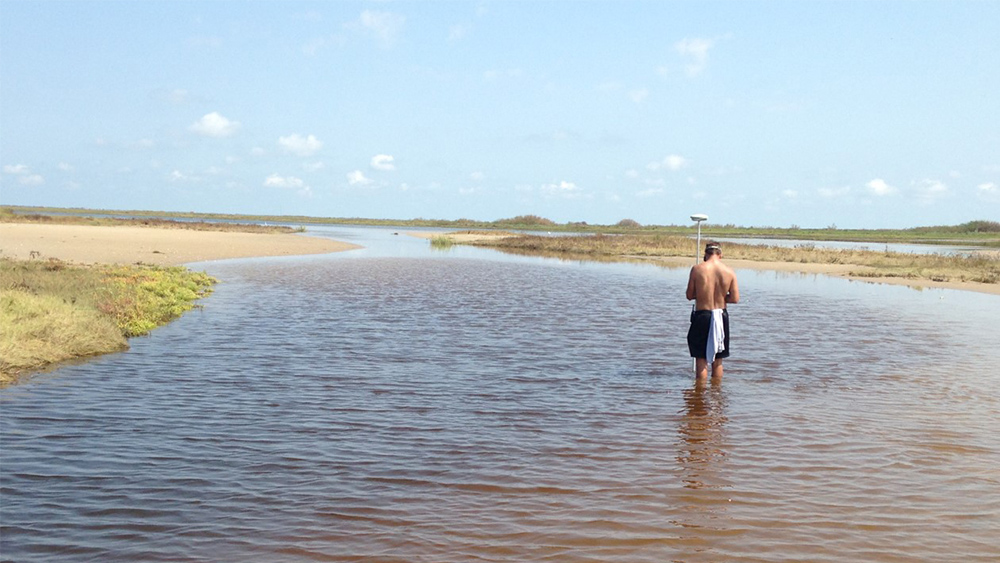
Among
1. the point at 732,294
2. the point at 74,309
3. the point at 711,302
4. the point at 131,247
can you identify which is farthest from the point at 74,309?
the point at 131,247

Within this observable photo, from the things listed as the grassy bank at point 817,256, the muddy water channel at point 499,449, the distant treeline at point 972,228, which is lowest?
the muddy water channel at point 499,449

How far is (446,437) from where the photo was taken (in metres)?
9.28

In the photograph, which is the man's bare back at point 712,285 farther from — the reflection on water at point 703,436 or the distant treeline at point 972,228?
the distant treeline at point 972,228

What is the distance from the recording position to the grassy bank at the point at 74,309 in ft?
41.1

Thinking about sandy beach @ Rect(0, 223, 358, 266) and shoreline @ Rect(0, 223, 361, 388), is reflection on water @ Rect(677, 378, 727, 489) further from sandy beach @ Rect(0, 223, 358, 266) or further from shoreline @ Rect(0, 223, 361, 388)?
sandy beach @ Rect(0, 223, 358, 266)

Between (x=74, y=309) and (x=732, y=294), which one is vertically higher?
(x=732, y=294)

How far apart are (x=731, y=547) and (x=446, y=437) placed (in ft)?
12.1

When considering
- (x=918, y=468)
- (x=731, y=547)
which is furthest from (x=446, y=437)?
(x=918, y=468)

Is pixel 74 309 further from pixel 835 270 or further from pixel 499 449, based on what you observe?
pixel 835 270

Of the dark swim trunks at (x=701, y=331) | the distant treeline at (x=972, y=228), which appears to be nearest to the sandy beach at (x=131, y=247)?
the dark swim trunks at (x=701, y=331)

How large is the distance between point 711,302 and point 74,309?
34.1 feet

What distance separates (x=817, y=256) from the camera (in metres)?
48.3

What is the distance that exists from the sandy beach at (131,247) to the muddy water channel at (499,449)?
63.3 feet

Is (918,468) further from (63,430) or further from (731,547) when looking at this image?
(63,430)
